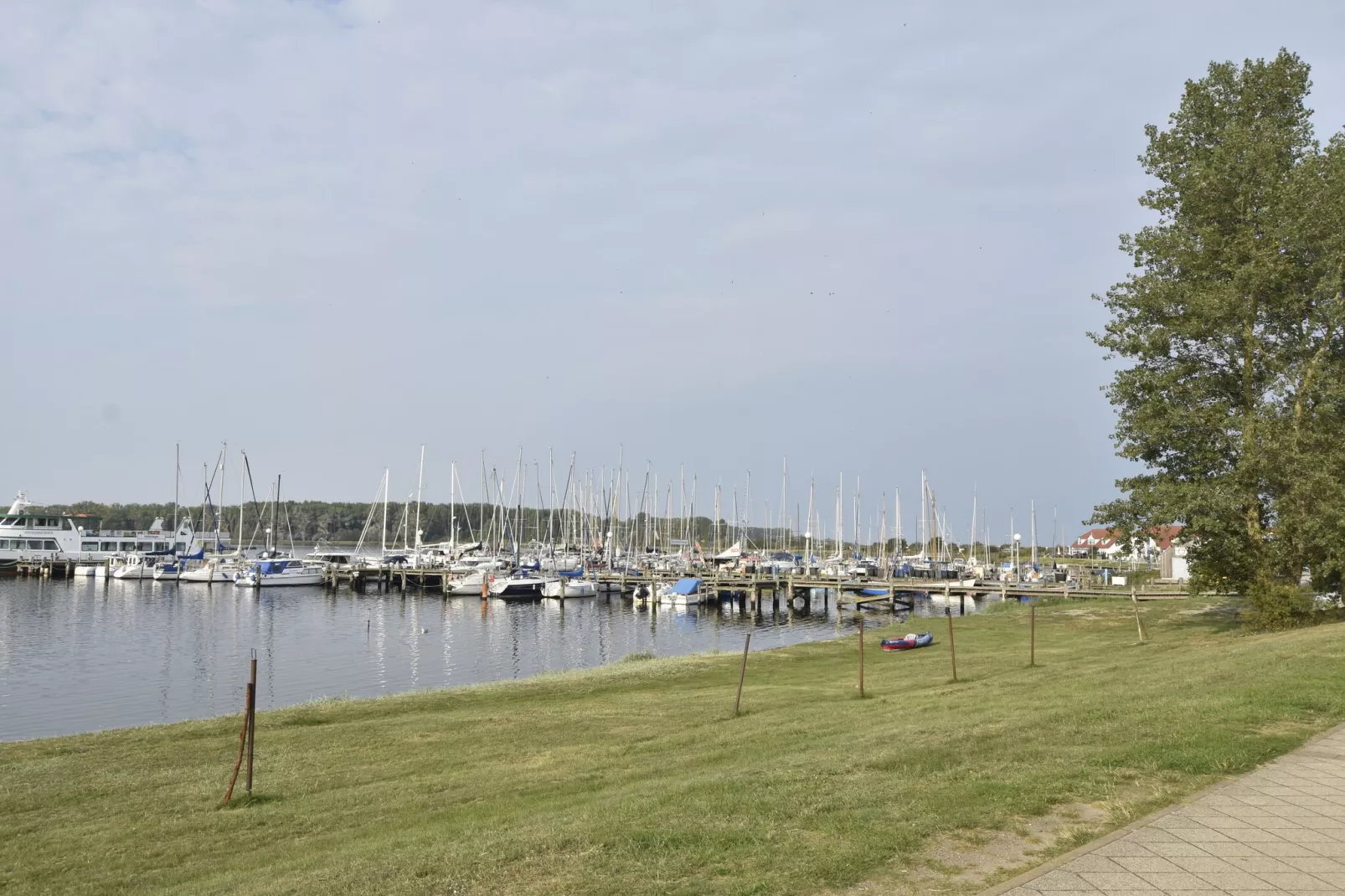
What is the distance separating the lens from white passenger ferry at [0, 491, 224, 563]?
112m

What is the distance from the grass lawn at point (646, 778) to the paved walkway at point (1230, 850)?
50 centimetres

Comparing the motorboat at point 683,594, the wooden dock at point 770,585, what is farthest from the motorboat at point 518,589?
the motorboat at point 683,594

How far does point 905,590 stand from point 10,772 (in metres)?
71.8

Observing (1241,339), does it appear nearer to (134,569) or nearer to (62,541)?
(134,569)

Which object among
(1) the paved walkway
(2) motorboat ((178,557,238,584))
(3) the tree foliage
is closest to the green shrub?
(3) the tree foliage

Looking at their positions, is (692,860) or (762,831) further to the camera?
(762,831)

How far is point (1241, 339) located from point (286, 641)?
2090 inches

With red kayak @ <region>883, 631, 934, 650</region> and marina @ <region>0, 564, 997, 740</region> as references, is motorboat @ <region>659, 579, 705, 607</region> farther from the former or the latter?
red kayak @ <region>883, 631, 934, 650</region>

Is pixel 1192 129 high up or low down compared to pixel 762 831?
up

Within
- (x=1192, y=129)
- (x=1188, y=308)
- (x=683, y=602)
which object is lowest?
(x=683, y=602)

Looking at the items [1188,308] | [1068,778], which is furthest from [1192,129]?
[1068,778]

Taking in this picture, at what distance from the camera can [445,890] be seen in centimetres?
738

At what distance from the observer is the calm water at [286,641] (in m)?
37.4

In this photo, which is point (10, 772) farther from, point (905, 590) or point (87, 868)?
point (905, 590)
